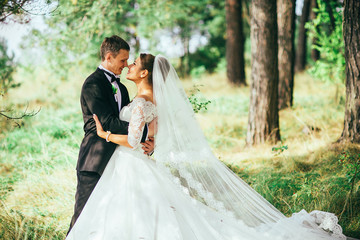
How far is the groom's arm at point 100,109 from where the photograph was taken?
3.12 metres

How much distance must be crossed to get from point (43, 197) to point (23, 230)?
3.85ft

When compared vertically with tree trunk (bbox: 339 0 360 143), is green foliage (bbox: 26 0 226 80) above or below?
above

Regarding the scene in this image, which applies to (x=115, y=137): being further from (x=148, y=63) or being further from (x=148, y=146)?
(x=148, y=63)

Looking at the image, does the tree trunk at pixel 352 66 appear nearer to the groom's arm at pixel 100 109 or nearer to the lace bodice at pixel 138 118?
the lace bodice at pixel 138 118

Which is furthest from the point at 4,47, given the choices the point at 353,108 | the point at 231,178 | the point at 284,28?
the point at 353,108

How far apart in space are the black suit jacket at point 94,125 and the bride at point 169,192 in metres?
0.09

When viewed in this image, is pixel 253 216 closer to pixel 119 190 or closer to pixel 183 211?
pixel 183 211

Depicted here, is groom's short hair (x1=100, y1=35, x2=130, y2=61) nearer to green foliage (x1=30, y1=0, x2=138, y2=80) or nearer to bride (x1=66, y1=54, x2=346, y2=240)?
bride (x1=66, y1=54, x2=346, y2=240)

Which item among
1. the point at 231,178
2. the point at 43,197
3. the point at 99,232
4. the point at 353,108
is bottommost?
the point at 43,197

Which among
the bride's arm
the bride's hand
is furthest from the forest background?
the bride's arm

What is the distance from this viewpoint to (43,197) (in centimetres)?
481

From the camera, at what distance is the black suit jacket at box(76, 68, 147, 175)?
10.3ft

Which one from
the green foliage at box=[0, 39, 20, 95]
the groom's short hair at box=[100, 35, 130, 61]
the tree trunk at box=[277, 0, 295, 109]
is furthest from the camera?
the green foliage at box=[0, 39, 20, 95]

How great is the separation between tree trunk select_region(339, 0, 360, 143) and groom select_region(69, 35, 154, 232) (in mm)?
3313
